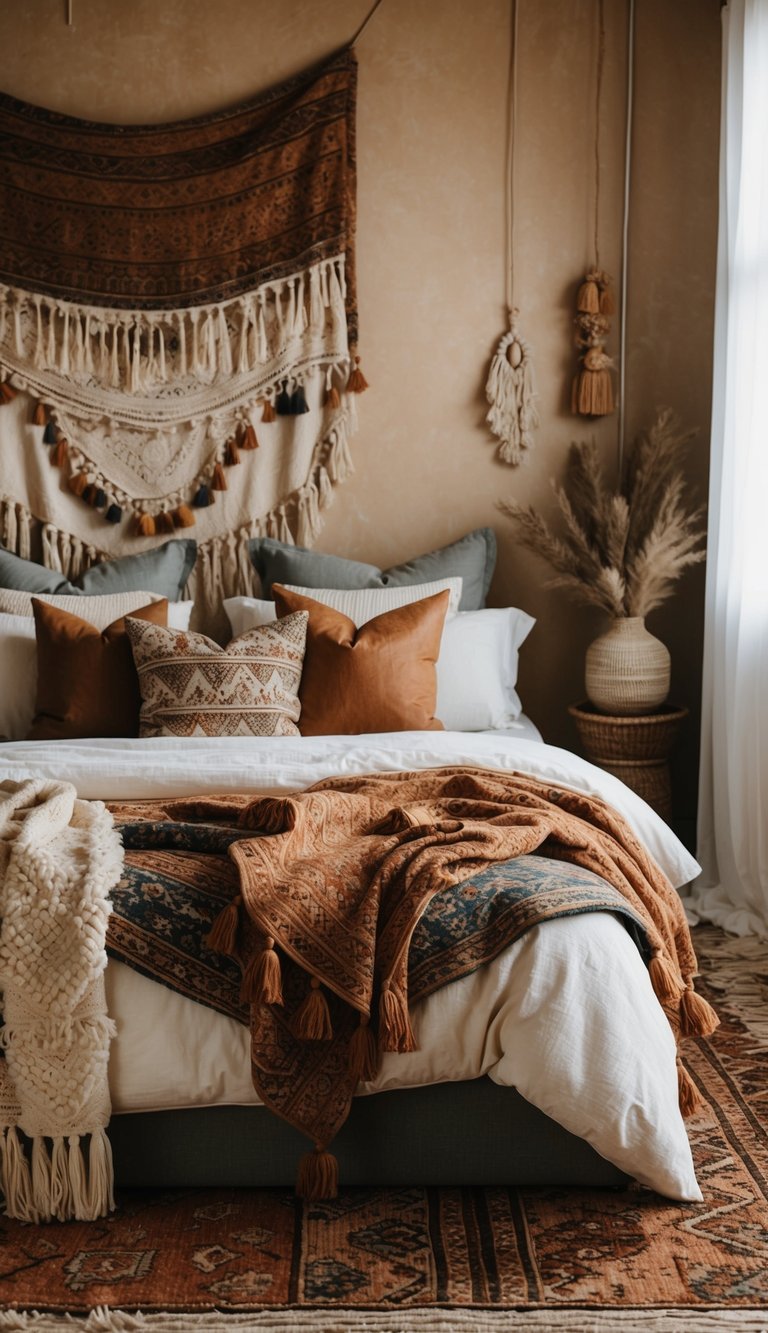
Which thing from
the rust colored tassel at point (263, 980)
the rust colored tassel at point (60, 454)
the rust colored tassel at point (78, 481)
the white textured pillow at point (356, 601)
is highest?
the rust colored tassel at point (60, 454)

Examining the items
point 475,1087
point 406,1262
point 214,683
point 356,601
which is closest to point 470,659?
point 356,601

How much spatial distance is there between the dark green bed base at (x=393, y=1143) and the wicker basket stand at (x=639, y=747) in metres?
1.72

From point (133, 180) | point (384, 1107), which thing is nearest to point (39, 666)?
point (133, 180)

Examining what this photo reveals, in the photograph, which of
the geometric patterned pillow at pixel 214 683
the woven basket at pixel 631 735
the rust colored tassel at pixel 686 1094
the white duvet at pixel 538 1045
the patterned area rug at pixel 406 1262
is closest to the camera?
the patterned area rug at pixel 406 1262

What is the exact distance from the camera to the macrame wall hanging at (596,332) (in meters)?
3.81

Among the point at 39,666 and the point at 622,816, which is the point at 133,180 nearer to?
the point at 39,666

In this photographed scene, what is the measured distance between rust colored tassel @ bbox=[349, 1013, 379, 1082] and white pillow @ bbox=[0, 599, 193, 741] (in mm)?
1838

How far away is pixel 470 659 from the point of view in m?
3.52

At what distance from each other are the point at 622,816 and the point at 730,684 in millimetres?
903

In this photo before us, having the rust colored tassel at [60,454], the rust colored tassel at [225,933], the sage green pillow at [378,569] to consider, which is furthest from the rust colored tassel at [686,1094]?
the rust colored tassel at [60,454]

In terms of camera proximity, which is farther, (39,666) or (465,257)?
(465,257)

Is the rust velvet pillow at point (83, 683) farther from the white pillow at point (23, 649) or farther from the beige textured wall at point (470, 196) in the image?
the beige textured wall at point (470, 196)

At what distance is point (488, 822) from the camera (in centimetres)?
224

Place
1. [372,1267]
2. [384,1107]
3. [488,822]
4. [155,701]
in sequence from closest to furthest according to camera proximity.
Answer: [372,1267], [384,1107], [488,822], [155,701]
